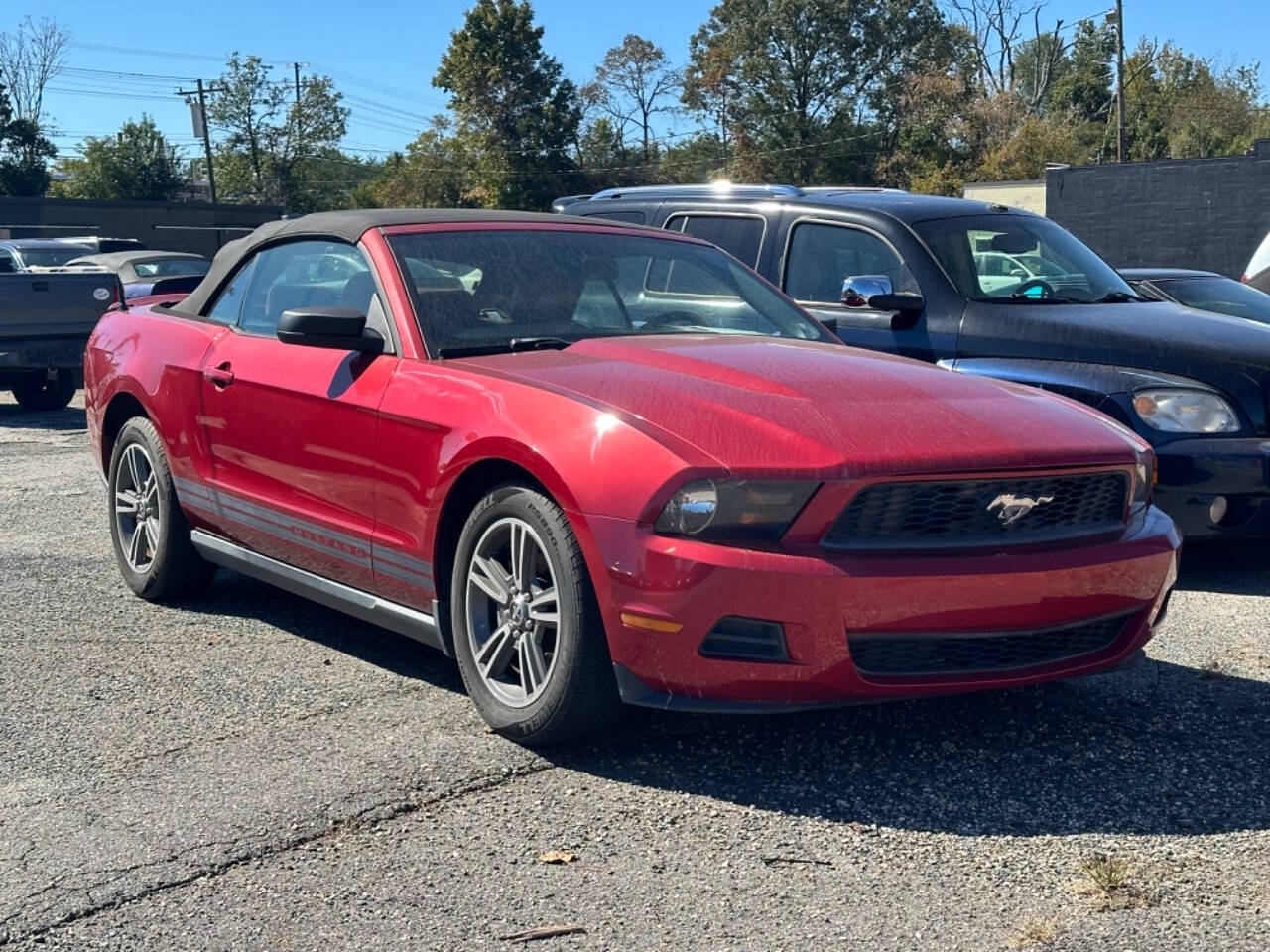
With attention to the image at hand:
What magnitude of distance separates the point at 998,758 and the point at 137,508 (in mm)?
3740

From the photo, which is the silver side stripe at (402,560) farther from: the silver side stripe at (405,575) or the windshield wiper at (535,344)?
the windshield wiper at (535,344)

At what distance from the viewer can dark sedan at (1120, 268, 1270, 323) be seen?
36.6 feet

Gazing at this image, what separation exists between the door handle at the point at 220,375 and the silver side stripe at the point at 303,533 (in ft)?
1.26

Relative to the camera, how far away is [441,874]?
3387 mm

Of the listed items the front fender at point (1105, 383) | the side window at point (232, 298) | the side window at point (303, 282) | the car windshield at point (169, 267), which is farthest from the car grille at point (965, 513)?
the car windshield at point (169, 267)

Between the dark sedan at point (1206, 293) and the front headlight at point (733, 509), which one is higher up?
the front headlight at point (733, 509)

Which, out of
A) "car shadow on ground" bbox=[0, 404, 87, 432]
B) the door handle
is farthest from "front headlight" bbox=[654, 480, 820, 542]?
"car shadow on ground" bbox=[0, 404, 87, 432]

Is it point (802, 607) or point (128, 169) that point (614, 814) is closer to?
point (802, 607)

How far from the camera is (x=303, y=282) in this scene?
18.1ft

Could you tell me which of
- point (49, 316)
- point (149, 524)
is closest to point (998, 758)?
point (149, 524)

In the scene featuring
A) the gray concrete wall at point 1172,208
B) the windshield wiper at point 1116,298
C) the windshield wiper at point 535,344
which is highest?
the windshield wiper at point 535,344

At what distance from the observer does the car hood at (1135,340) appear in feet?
21.4

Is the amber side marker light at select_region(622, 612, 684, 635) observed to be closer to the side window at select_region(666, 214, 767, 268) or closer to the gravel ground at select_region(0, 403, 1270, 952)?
the gravel ground at select_region(0, 403, 1270, 952)

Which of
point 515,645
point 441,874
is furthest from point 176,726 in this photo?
point 441,874
